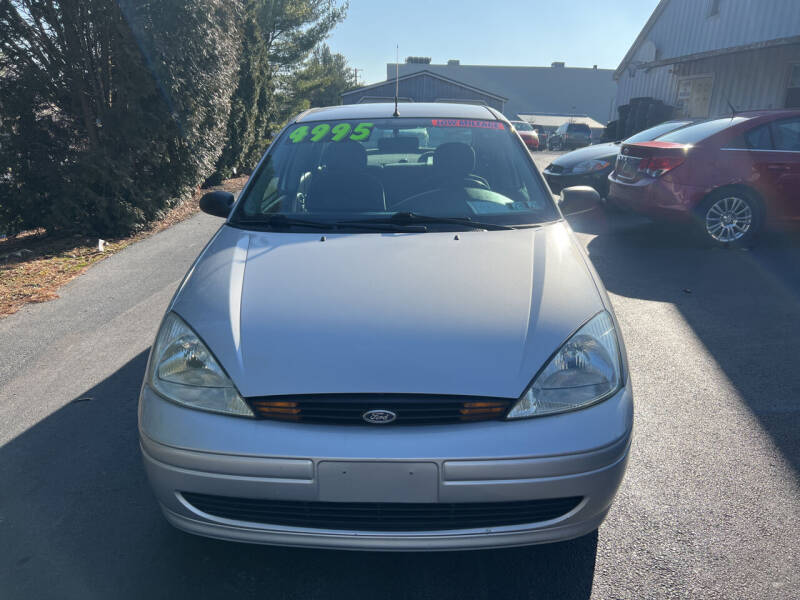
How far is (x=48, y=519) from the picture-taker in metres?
2.48

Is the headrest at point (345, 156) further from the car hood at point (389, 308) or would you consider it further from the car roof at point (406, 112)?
the car hood at point (389, 308)

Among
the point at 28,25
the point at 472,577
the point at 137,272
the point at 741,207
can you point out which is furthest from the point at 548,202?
the point at 28,25

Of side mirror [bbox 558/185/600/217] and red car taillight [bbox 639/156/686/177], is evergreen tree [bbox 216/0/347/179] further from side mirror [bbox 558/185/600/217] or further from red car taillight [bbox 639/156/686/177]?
side mirror [bbox 558/185/600/217]

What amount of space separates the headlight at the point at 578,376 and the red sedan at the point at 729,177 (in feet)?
18.6

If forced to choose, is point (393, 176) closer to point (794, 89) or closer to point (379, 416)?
point (379, 416)

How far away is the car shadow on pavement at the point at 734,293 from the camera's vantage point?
3590mm

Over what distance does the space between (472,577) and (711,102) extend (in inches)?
702

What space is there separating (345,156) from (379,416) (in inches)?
75.3

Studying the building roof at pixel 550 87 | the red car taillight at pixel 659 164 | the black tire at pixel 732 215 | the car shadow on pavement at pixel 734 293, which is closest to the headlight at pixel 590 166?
the car shadow on pavement at pixel 734 293

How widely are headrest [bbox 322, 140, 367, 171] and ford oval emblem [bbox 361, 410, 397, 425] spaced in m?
1.75

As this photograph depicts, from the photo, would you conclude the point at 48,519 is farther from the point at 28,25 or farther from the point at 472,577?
the point at 28,25

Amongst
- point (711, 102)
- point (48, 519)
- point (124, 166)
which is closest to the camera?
point (48, 519)

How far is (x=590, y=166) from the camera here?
962 centimetres

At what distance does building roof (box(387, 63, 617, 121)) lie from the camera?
A: 201 feet
